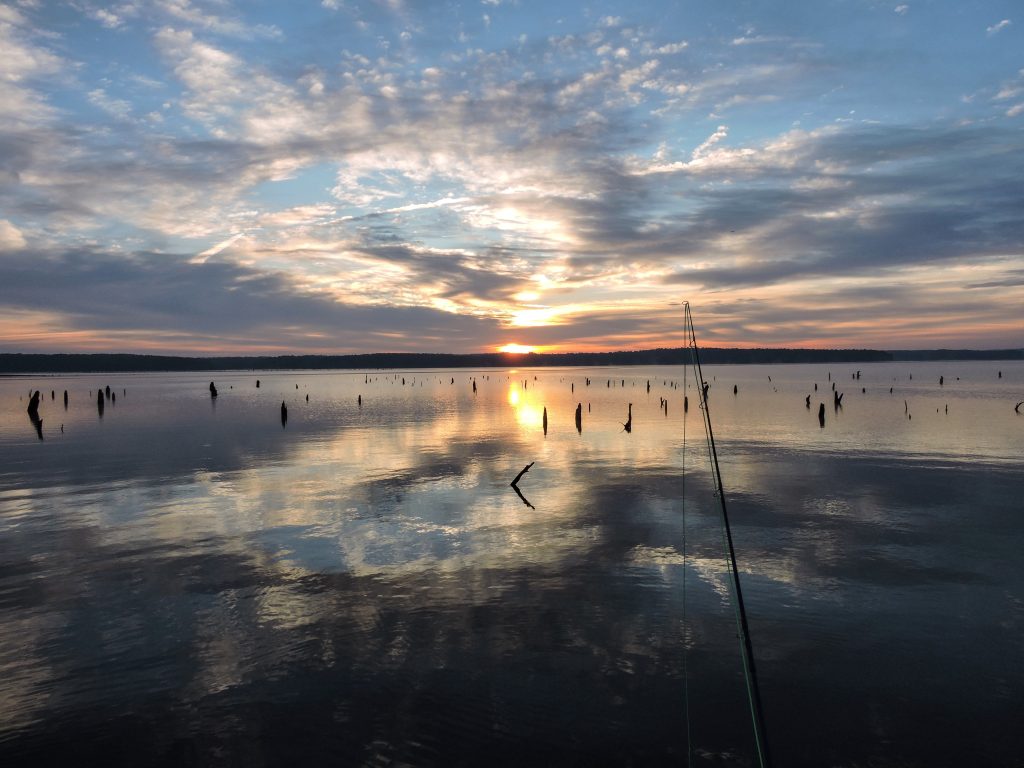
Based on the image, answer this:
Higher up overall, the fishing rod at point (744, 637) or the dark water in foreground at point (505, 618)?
the fishing rod at point (744, 637)

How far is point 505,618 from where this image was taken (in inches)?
586

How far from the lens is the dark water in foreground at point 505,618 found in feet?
34.0

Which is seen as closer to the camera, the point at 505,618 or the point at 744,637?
the point at 744,637

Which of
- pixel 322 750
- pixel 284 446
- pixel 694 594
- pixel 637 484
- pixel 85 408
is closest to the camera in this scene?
pixel 322 750

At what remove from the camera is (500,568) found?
1859 centimetres

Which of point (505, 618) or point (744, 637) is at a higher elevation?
point (744, 637)

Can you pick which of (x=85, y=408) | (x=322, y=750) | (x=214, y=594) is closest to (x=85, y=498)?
(x=214, y=594)

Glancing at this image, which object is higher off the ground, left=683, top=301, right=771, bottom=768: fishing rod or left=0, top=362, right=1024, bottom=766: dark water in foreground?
left=683, top=301, right=771, bottom=768: fishing rod

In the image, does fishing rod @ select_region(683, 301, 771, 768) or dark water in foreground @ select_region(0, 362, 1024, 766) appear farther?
dark water in foreground @ select_region(0, 362, 1024, 766)

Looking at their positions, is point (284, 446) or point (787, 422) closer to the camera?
point (284, 446)

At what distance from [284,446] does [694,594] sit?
3771 cm

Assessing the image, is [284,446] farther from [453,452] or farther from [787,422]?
[787,422]

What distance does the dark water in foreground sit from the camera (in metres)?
10.4

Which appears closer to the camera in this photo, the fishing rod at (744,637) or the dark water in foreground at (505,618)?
the fishing rod at (744,637)
